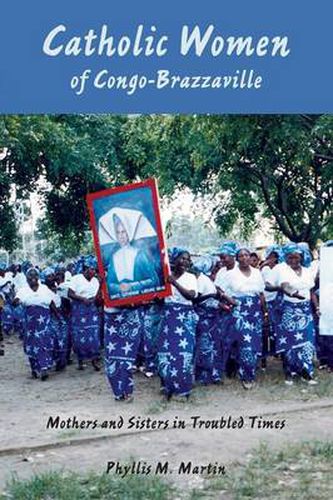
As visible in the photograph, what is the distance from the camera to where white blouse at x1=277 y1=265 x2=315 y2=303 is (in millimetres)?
8312

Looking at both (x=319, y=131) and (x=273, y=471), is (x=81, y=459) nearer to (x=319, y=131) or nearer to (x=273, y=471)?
(x=273, y=471)

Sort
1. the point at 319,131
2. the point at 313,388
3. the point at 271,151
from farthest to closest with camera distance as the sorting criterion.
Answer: the point at 271,151 < the point at 319,131 < the point at 313,388

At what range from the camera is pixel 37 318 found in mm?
9484

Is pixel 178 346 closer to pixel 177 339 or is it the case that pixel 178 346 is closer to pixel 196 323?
pixel 177 339

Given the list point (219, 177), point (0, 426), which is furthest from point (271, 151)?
point (0, 426)

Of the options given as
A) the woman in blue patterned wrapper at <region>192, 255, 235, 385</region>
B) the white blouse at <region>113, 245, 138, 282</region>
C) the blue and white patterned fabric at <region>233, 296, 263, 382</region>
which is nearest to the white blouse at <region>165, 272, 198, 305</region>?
the white blouse at <region>113, 245, 138, 282</region>

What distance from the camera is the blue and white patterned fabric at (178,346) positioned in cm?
780

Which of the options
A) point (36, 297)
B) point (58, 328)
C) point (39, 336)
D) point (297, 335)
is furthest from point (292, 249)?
point (58, 328)

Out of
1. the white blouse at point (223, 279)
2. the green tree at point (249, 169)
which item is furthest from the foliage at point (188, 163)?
the white blouse at point (223, 279)

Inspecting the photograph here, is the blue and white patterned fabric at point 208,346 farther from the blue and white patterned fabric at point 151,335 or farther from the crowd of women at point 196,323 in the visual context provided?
the blue and white patterned fabric at point 151,335

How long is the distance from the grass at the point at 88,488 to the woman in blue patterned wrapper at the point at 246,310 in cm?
339

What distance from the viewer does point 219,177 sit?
585 inches

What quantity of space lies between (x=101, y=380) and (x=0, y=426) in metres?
2.39

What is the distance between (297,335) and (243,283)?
36.1 inches
